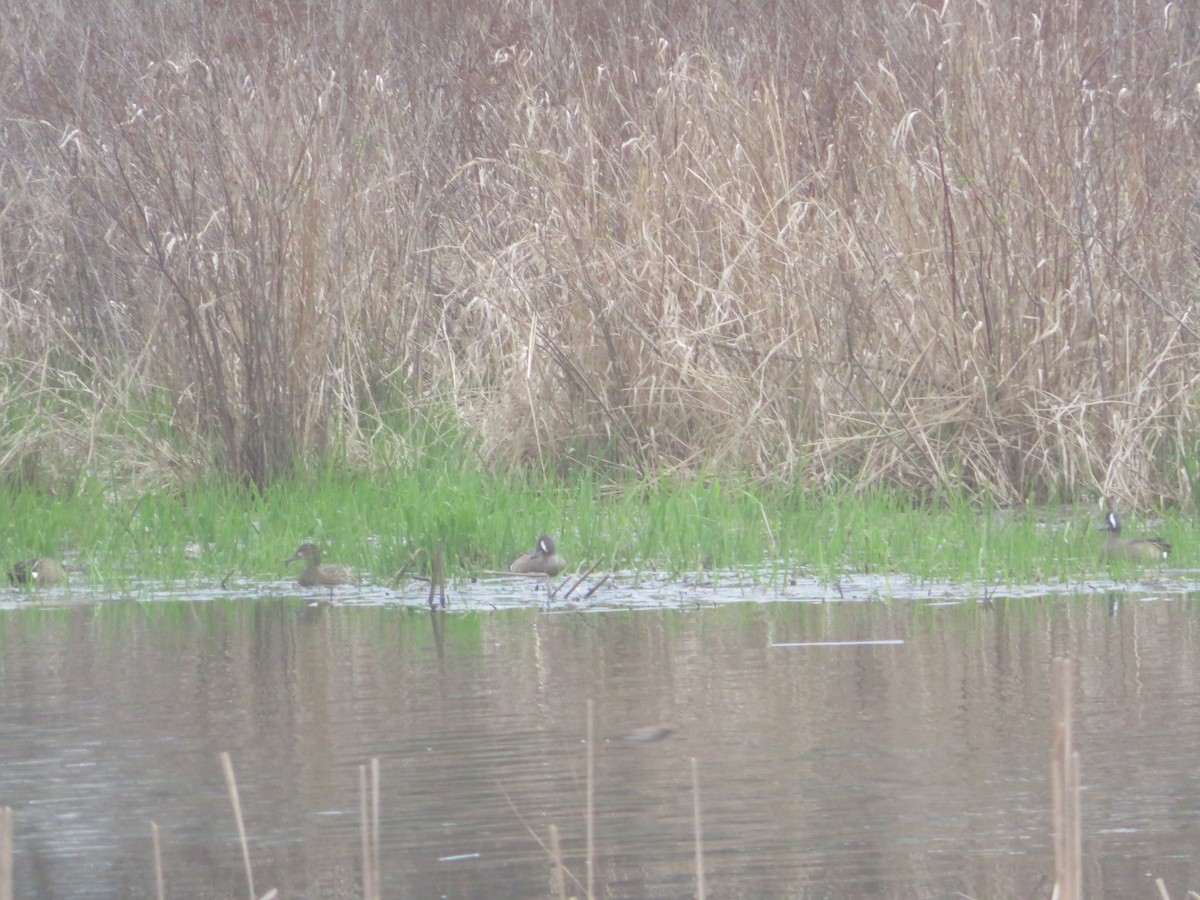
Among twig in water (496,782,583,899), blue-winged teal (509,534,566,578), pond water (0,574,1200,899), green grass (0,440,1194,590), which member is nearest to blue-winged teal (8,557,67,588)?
green grass (0,440,1194,590)

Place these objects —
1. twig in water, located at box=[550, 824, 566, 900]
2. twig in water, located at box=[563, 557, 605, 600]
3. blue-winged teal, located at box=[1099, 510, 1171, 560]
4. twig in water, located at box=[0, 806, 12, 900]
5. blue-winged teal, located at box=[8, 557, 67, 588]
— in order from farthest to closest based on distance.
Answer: blue-winged teal, located at box=[8, 557, 67, 588] → blue-winged teal, located at box=[1099, 510, 1171, 560] → twig in water, located at box=[563, 557, 605, 600] → twig in water, located at box=[550, 824, 566, 900] → twig in water, located at box=[0, 806, 12, 900]

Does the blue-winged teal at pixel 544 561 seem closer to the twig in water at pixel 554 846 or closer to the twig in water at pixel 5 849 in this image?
the twig in water at pixel 554 846

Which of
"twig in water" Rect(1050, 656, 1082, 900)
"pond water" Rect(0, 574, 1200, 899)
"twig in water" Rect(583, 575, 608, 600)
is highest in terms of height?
"twig in water" Rect(1050, 656, 1082, 900)

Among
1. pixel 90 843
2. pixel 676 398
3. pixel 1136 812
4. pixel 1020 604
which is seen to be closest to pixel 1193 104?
pixel 676 398

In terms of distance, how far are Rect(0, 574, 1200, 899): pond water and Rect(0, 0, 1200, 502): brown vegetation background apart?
5.60ft

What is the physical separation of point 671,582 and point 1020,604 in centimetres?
116

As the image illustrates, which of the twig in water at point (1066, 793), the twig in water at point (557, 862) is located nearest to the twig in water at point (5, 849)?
the twig in water at point (557, 862)

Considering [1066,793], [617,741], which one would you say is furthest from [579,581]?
[1066,793]

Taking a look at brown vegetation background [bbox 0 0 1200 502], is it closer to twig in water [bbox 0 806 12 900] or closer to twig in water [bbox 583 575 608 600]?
twig in water [bbox 583 575 608 600]

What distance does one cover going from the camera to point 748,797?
379 centimetres

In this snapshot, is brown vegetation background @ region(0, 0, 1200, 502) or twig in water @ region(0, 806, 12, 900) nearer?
twig in water @ region(0, 806, 12, 900)

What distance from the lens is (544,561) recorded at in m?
6.79

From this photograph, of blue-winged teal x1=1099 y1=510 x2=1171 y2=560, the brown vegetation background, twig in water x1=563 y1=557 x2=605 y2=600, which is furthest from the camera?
the brown vegetation background

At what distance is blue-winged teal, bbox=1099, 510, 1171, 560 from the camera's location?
21.9 feet
